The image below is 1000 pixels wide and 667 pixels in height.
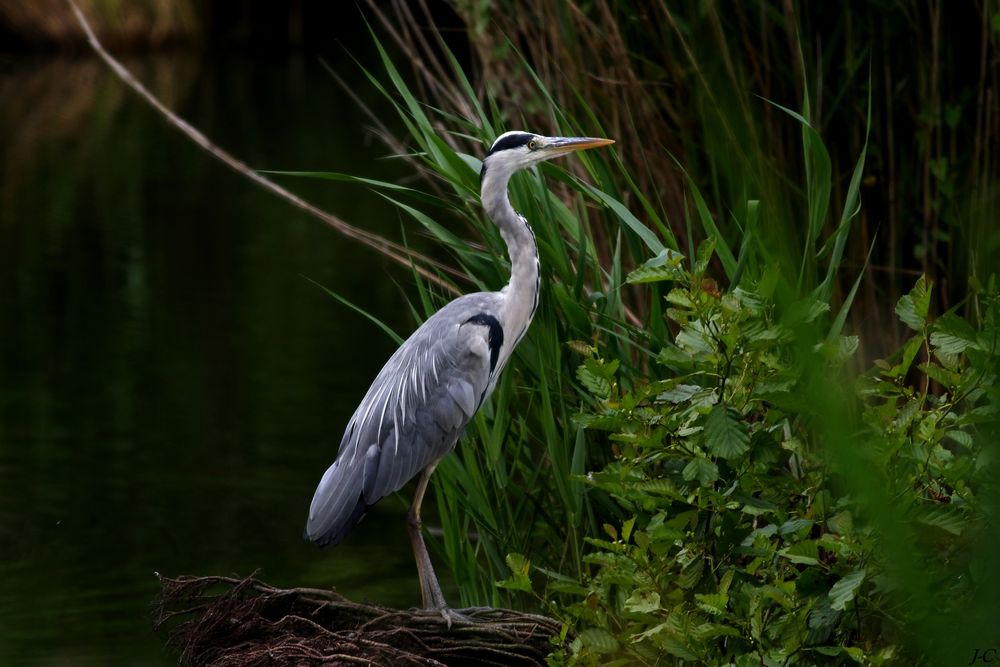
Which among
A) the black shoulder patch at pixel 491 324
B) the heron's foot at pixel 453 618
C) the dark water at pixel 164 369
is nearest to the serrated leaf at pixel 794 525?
the heron's foot at pixel 453 618

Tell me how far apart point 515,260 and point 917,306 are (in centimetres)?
123

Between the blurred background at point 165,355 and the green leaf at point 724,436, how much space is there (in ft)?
8.70

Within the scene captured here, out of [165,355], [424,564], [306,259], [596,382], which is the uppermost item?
[596,382]

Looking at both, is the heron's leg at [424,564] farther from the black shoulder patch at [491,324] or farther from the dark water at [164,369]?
the dark water at [164,369]

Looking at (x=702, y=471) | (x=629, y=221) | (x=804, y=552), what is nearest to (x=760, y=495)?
(x=702, y=471)

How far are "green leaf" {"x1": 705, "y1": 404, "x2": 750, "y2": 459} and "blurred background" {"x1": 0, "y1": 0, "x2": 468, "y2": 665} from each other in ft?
8.70

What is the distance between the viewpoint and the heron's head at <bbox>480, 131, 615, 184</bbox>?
3.55 meters

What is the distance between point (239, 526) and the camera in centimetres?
588

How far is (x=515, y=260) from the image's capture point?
3568mm

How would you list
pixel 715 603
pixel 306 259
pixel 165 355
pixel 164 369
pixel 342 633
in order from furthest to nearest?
pixel 306 259, pixel 165 355, pixel 164 369, pixel 342 633, pixel 715 603

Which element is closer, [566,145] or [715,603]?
[715,603]

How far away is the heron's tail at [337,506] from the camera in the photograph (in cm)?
353

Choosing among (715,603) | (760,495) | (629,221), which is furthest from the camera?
(629,221)

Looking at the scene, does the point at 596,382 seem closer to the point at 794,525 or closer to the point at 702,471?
the point at 702,471
